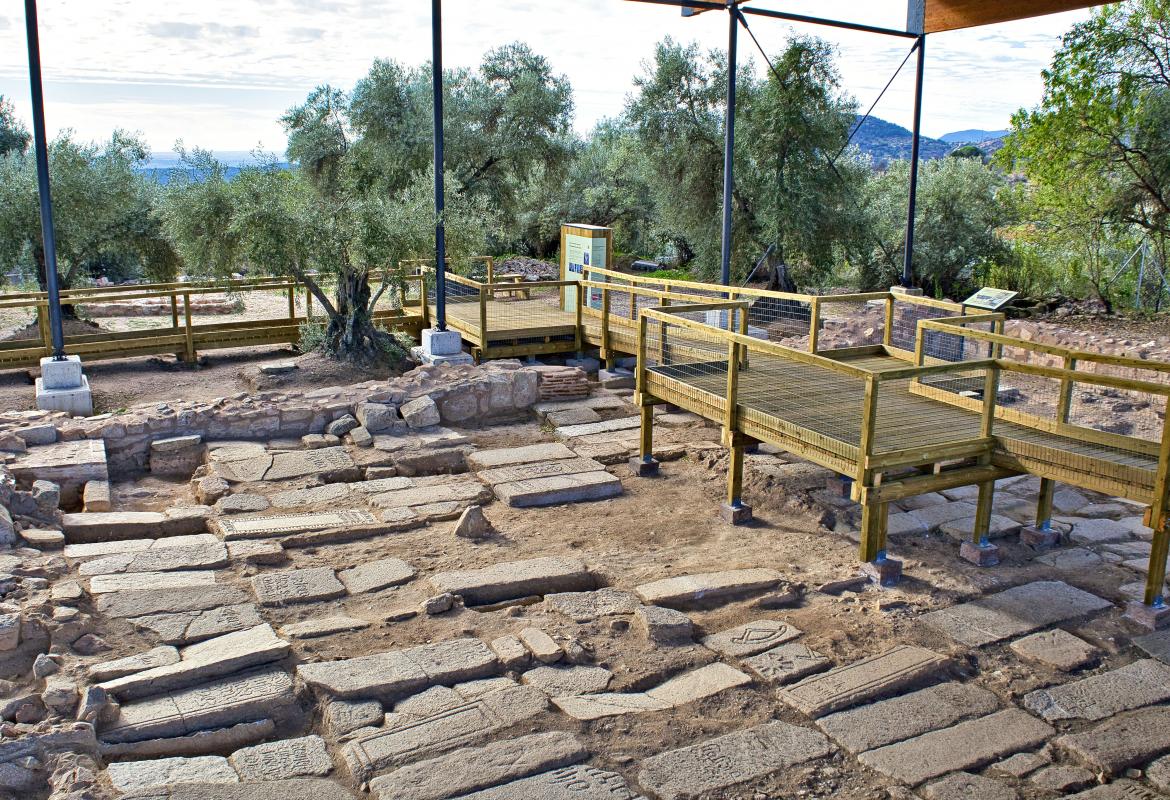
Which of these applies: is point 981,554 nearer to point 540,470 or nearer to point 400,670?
point 540,470

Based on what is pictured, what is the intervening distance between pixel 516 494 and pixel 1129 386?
521 cm

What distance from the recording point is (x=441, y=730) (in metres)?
5.50

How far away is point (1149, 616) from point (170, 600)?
6.96 meters

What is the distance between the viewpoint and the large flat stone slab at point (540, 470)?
9.99 metres

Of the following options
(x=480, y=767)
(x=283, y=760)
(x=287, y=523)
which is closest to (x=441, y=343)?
(x=287, y=523)

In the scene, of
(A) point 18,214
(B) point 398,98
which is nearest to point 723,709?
(A) point 18,214

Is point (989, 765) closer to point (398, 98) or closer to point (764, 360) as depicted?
point (764, 360)

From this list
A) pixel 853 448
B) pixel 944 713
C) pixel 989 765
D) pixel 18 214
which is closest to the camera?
pixel 989 765

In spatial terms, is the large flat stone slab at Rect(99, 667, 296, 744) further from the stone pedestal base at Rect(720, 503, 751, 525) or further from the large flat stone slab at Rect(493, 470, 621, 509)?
the stone pedestal base at Rect(720, 503, 751, 525)

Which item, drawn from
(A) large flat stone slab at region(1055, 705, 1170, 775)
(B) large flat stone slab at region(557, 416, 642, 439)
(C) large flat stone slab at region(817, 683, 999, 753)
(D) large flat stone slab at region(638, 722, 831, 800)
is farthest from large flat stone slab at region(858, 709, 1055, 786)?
(B) large flat stone slab at region(557, 416, 642, 439)

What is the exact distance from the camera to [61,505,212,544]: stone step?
832 cm

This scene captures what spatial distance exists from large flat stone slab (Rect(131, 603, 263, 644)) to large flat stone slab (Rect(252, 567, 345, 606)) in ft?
0.88

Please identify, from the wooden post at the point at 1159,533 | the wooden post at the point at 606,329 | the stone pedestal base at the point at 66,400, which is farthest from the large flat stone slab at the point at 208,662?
the wooden post at the point at 606,329

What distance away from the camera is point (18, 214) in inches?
640
